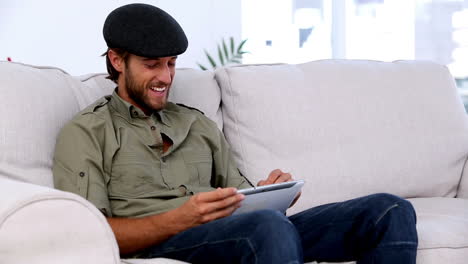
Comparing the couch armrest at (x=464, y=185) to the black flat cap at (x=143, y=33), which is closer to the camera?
the black flat cap at (x=143, y=33)

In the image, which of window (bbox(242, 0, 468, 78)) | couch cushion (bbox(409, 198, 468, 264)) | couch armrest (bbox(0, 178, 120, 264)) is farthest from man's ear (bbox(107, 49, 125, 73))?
window (bbox(242, 0, 468, 78))

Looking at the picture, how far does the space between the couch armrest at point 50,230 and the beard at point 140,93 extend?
68 cm

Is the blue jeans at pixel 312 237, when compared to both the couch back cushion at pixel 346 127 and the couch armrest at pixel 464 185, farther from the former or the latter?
the couch armrest at pixel 464 185

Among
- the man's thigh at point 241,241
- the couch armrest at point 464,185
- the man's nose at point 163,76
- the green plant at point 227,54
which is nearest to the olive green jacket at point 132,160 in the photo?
the man's nose at point 163,76

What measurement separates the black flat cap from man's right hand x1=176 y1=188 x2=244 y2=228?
495 millimetres

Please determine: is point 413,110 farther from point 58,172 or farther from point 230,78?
point 58,172

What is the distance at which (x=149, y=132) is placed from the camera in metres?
1.94

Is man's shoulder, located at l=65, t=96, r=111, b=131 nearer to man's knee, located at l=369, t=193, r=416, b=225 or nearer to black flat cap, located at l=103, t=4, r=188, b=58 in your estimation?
black flat cap, located at l=103, t=4, r=188, b=58

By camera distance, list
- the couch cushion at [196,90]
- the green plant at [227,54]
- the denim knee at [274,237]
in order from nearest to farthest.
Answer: the denim knee at [274,237]
the couch cushion at [196,90]
the green plant at [227,54]

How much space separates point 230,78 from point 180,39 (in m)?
0.47

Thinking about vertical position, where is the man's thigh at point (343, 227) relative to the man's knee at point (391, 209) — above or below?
below

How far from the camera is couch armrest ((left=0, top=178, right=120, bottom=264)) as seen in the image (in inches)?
49.1

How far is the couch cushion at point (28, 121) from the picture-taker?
1838 mm

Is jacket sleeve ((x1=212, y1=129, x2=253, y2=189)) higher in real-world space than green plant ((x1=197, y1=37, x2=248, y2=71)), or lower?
higher
